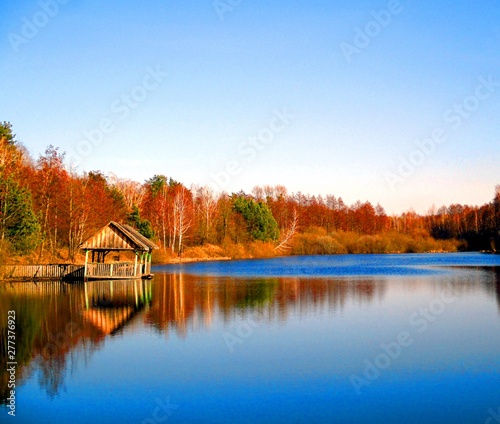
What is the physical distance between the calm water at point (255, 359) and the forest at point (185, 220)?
1813 cm

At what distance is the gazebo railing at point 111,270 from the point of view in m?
37.5

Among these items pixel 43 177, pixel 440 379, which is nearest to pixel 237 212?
pixel 43 177

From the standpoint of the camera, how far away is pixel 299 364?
45.5 feet

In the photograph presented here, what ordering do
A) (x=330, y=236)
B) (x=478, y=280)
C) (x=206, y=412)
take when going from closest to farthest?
(x=206, y=412) < (x=478, y=280) < (x=330, y=236)

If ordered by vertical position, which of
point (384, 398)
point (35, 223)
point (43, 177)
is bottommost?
point (384, 398)

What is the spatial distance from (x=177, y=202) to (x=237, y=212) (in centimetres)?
1640

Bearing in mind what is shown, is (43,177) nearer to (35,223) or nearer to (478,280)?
(35,223)

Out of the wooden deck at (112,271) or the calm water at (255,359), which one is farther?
the wooden deck at (112,271)
